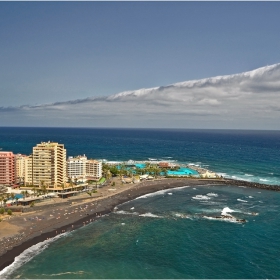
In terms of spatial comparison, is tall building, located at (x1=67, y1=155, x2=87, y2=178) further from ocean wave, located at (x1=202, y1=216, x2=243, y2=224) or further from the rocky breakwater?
ocean wave, located at (x1=202, y1=216, x2=243, y2=224)

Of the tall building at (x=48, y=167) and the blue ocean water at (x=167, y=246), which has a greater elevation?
the tall building at (x=48, y=167)

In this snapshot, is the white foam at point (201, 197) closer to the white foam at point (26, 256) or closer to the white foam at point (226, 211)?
the white foam at point (226, 211)

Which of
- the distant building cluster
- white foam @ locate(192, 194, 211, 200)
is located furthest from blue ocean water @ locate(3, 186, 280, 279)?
the distant building cluster

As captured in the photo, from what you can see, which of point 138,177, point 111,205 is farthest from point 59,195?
point 138,177

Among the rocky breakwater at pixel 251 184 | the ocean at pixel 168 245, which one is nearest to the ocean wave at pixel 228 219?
the ocean at pixel 168 245

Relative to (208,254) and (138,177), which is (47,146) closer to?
(138,177)

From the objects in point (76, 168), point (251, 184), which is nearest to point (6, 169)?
point (76, 168)
